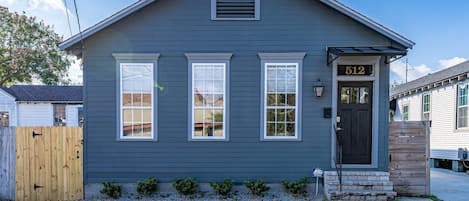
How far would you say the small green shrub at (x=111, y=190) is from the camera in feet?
19.6

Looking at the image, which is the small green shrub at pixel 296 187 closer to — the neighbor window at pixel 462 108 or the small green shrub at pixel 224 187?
the small green shrub at pixel 224 187

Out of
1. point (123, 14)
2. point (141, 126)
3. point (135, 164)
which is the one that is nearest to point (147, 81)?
point (141, 126)

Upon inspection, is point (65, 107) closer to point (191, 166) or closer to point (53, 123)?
point (53, 123)

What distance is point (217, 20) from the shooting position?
6.14 metres

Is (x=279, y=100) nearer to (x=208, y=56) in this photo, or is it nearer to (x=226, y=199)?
(x=208, y=56)

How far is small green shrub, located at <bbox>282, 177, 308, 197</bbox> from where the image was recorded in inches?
232

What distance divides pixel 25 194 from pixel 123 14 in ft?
14.9

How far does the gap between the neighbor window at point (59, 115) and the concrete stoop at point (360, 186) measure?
1669cm

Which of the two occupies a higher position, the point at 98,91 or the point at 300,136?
the point at 98,91

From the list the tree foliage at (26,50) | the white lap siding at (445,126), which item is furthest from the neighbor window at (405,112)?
the tree foliage at (26,50)

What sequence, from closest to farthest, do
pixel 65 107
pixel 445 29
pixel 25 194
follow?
pixel 25 194 → pixel 445 29 → pixel 65 107

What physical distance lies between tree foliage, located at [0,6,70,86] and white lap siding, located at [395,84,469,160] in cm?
2150

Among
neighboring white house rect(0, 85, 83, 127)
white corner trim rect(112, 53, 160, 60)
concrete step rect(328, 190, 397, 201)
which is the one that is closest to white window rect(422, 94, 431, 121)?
concrete step rect(328, 190, 397, 201)

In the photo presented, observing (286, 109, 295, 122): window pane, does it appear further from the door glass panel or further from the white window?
the white window
